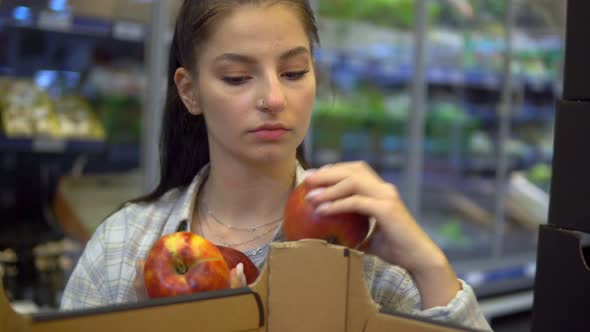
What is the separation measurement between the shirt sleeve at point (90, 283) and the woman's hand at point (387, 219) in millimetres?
544

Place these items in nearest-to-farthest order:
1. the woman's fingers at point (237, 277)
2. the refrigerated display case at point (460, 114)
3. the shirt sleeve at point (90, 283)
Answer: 1. the woman's fingers at point (237, 277)
2. the shirt sleeve at point (90, 283)
3. the refrigerated display case at point (460, 114)

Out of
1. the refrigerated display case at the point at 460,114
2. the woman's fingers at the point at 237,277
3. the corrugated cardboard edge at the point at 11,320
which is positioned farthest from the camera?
the refrigerated display case at the point at 460,114

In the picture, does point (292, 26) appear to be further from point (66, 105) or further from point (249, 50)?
point (66, 105)

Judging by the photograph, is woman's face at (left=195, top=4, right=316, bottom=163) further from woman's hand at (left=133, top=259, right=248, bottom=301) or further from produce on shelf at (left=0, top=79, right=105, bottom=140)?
produce on shelf at (left=0, top=79, right=105, bottom=140)

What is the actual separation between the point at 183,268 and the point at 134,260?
0.38m

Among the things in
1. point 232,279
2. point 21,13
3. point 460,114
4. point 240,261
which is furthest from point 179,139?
point 460,114

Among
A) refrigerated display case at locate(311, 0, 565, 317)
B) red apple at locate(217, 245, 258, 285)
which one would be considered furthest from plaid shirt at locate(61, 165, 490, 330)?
refrigerated display case at locate(311, 0, 565, 317)

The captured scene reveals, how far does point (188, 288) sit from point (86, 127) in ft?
6.37

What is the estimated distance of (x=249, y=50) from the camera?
107 centimetres

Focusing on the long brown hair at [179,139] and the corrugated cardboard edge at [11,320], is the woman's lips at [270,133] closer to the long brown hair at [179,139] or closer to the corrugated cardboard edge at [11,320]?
the long brown hair at [179,139]

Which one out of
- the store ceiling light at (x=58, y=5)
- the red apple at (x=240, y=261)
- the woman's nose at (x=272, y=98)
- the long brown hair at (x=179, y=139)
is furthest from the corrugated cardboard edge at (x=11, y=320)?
the store ceiling light at (x=58, y=5)

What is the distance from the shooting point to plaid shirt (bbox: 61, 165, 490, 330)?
3.76 feet

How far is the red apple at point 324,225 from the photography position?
913 mm

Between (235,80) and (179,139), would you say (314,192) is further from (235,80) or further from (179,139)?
(179,139)
